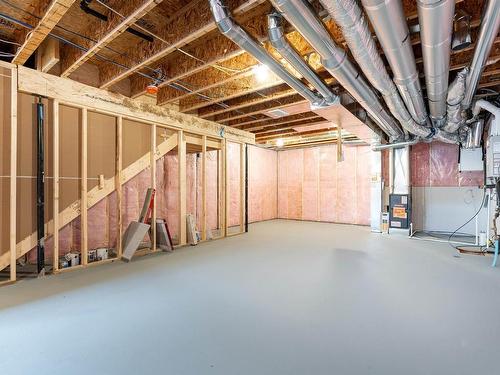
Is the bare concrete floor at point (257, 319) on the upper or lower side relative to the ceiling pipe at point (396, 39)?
lower

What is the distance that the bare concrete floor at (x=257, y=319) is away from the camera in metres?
1.59

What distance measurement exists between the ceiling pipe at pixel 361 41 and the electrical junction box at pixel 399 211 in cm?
314

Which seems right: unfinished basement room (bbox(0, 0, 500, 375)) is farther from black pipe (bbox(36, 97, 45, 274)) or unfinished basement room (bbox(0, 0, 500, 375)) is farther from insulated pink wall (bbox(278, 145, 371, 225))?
insulated pink wall (bbox(278, 145, 371, 225))

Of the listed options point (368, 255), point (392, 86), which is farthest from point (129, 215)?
point (392, 86)

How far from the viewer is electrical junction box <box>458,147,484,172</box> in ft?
16.7

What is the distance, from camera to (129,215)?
4.50 meters

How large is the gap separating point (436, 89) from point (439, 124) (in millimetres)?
1850

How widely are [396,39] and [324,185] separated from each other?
608cm

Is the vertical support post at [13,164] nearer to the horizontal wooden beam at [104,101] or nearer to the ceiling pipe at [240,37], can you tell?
the horizontal wooden beam at [104,101]

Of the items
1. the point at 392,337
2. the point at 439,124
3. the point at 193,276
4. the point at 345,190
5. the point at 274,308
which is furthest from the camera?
the point at 345,190

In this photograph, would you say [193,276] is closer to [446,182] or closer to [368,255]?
[368,255]

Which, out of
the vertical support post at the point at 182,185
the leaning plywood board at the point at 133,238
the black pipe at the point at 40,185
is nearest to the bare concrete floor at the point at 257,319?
the leaning plywood board at the point at 133,238

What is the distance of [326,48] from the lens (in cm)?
206

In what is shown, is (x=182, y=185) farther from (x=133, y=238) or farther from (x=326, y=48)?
(x=326, y=48)
